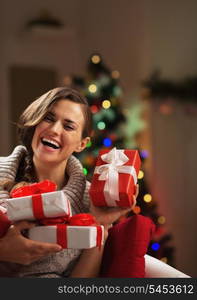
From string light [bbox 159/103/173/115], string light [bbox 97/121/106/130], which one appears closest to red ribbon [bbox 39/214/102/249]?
string light [bbox 97/121/106/130]

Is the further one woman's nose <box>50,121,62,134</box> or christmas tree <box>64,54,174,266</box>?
christmas tree <box>64,54,174,266</box>

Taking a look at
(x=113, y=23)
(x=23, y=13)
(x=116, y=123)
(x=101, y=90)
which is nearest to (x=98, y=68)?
(x=101, y=90)

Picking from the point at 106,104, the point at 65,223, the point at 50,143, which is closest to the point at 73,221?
the point at 65,223

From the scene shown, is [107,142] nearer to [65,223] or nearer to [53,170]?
[53,170]

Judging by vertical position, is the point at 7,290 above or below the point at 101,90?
below

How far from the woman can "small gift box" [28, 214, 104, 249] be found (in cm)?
4

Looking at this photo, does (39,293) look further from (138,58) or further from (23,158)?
(138,58)

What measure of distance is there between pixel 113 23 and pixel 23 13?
785mm

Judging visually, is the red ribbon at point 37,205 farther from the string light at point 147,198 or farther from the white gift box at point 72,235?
the string light at point 147,198

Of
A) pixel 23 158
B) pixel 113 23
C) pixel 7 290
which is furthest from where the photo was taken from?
pixel 113 23

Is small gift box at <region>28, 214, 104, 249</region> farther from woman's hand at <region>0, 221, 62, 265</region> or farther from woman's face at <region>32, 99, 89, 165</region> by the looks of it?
woman's face at <region>32, 99, 89, 165</region>

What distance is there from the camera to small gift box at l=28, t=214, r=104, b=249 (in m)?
1.30

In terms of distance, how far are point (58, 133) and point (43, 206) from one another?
275 millimetres

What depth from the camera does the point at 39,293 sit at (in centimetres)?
142
